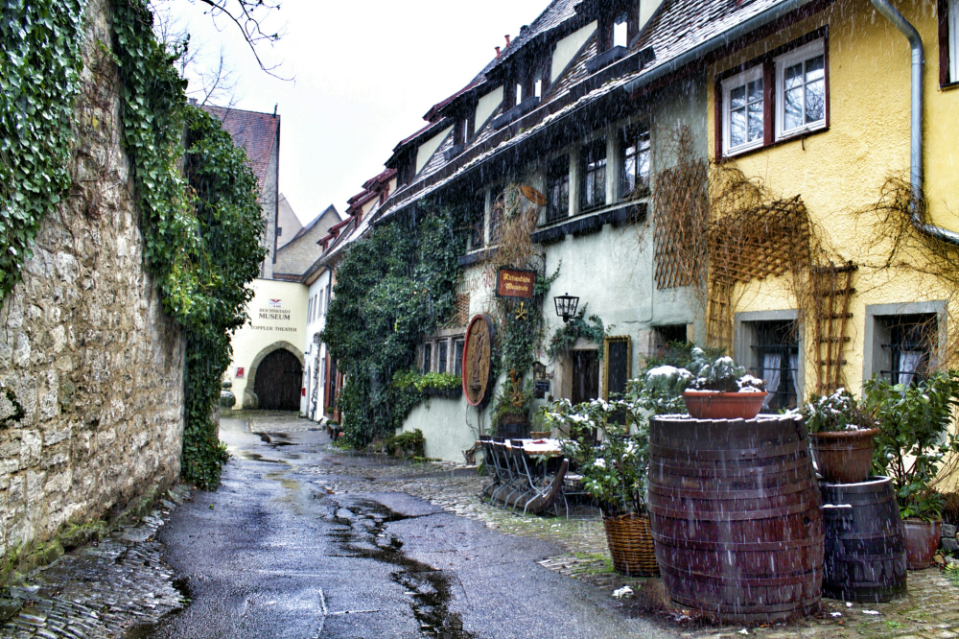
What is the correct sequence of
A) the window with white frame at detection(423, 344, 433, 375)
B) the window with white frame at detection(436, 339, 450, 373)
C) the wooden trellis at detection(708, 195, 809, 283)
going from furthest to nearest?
the window with white frame at detection(423, 344, 433, 375) → the window with white frame at detection(436, 339, 450, 373) → the wooden trellis at detection(708, 195, 809, 283)

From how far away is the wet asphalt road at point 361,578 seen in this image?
12.8ft

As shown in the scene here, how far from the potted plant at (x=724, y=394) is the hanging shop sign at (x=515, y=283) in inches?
246

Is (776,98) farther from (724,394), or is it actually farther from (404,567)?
(404,567)

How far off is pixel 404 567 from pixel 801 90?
226 inches

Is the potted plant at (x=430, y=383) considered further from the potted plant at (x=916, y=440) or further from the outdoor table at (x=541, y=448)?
the potted plant at (x=916, y=440)

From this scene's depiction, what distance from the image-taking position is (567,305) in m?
10.2

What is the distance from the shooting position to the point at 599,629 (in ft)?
12.7

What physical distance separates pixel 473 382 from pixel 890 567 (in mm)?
8770

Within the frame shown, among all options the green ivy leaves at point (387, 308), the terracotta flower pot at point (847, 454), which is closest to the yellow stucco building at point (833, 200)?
the terracotta flower pot at point (847, 454)

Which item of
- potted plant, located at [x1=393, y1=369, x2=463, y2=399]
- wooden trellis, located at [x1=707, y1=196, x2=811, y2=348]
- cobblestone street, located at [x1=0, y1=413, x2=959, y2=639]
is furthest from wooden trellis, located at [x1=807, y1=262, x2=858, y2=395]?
potted plant, located at [x1=393, y1=369, x2=463, y2=399]

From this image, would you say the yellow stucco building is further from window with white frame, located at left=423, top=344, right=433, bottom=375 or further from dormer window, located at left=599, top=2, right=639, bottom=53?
window with white frame, located at left=423, top=344, right=433, bottom=375

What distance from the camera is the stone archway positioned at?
103ft

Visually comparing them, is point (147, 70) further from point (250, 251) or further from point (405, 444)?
point (405, 444)

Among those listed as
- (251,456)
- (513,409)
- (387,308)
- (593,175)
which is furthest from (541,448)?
(387,308)
